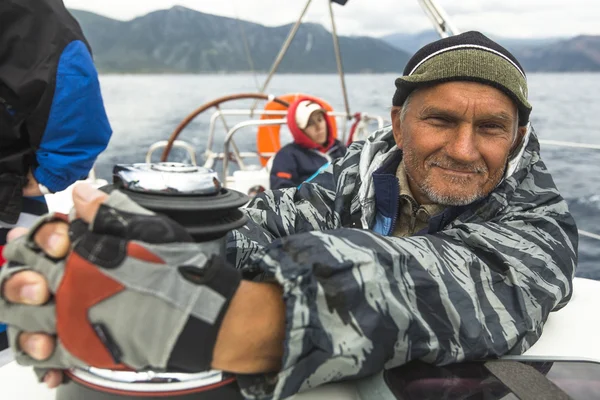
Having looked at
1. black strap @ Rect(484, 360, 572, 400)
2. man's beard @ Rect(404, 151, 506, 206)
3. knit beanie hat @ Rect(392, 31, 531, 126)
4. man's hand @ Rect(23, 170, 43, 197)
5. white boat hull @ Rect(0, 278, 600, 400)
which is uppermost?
knit beanie hat @ Rect(392, 31, 531, 126)

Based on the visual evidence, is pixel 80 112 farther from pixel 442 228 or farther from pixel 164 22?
pixel 164 22

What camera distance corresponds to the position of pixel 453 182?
1.10 meters

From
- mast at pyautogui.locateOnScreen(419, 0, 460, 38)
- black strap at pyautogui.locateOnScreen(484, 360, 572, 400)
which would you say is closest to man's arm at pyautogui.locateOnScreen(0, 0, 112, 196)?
black strap at pyautogui.locateOnScreen(484, 360, 572, 400)

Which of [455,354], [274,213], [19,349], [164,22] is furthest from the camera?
[164,22]

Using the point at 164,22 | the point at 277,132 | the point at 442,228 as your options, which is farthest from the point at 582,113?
the point at 164,22

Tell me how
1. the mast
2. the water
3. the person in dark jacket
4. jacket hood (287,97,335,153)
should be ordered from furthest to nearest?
the water
jacket hood (287,97,335,153)
the person in dark jacket
the mast

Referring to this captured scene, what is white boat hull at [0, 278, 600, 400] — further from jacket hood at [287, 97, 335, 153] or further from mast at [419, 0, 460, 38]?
jacket hood at [287, 97, 335, 153]

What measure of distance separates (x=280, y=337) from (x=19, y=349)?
318mm

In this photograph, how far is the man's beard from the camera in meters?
1.06

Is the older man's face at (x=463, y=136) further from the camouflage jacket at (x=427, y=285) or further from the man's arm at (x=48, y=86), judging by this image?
the man's arm at (x=48, y=86)

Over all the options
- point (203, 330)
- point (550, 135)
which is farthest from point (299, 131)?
Answer: point (550, 135)

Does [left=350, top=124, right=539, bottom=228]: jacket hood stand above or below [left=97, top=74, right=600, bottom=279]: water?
above

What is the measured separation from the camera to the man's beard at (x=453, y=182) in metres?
1.06

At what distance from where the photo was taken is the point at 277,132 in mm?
5102
